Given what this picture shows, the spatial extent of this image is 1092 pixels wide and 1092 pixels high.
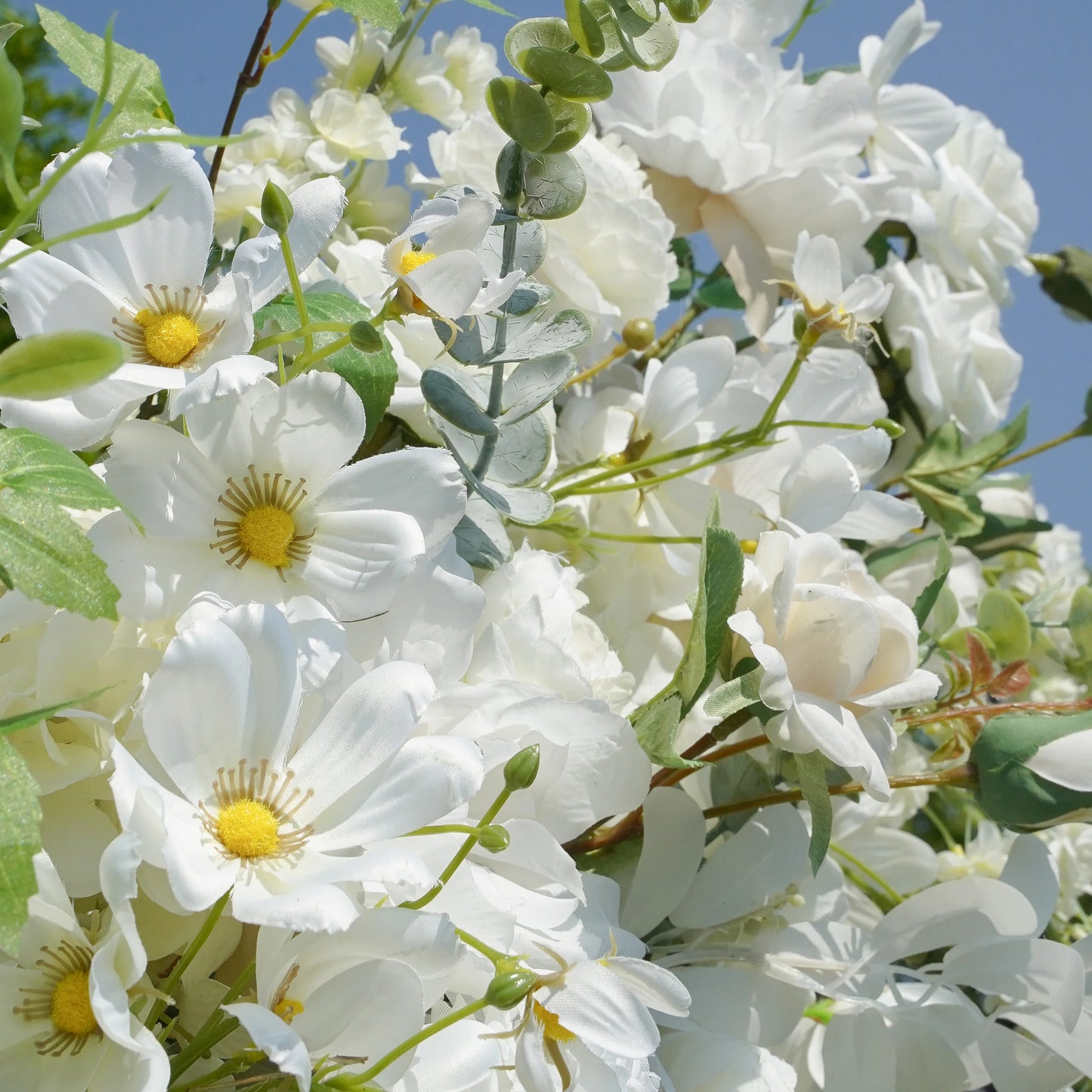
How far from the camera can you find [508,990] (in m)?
0.22

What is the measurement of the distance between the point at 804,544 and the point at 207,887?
189 mm

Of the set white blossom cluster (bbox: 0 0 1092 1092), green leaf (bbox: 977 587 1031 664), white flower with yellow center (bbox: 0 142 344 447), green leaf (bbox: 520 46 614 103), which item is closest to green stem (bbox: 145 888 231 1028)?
white blossom cluster (bbox: 0 0 1092 1092)

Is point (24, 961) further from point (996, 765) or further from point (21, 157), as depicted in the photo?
point (21, 157)

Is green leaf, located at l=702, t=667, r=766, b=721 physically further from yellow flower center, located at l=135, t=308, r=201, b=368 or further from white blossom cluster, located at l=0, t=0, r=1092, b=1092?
yellow flower center, located at l=135, t=308, r=201, b=368

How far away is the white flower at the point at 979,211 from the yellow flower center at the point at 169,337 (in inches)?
18.1

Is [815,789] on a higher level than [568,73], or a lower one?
lower

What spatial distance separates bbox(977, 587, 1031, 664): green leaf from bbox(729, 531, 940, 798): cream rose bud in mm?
173

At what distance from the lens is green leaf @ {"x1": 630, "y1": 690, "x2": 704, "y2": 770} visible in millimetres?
321

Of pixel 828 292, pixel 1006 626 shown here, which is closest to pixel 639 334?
pixel 828 292

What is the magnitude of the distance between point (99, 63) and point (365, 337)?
18cm

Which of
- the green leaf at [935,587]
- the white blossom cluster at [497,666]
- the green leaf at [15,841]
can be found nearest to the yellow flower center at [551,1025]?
the white blossom cluster at [497,666]

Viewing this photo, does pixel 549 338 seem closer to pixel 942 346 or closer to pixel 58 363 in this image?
pixel 58 363

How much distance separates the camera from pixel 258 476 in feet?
0.88

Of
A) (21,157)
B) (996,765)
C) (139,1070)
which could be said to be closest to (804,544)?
(996,765)
